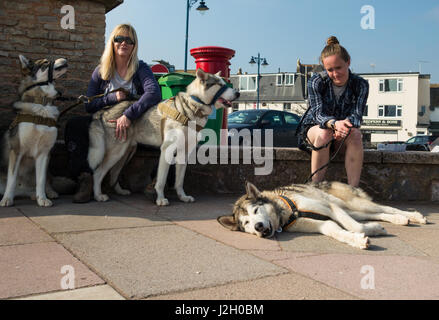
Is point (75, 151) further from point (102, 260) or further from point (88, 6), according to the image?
point (88, 6)

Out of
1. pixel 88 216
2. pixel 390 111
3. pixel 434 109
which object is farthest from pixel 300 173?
pixel 434 109

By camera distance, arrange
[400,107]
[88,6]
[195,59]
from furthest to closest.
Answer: [400,107] < [195,59] < [88,6]

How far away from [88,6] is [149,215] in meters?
3.74

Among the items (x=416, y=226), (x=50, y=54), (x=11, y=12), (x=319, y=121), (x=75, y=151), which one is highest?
(x=11, y=12)

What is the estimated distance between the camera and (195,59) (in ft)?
24.9

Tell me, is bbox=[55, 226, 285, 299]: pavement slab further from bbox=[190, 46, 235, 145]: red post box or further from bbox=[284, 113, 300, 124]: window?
bbox=[284, 113, 300, 124]: window

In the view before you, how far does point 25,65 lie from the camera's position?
4230mm

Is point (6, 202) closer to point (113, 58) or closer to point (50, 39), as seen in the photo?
point (113, 58)

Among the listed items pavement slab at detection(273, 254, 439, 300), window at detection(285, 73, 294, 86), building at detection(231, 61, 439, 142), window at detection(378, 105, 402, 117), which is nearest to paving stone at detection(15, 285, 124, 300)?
pavement slab at detection(273, 254, 439, 300)

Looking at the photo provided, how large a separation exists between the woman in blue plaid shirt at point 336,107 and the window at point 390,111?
173 feet

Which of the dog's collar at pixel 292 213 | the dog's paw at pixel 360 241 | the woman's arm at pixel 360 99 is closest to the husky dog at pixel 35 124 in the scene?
the dog's collar at pixel 292 213

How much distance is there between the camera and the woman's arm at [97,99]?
16.1ft

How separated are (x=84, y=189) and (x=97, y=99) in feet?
3.61
